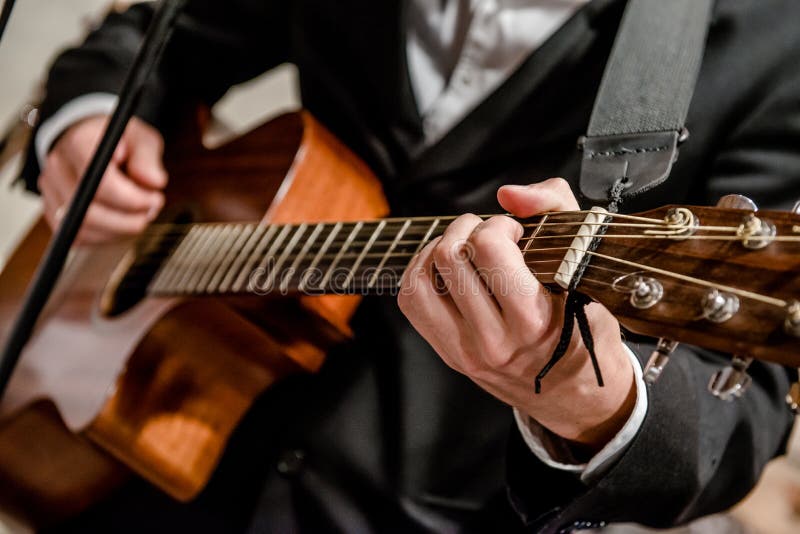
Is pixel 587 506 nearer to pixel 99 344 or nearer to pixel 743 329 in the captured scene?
pixel 743 329

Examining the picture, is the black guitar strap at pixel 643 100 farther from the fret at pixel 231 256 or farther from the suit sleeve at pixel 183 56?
the suit sleeve at pixel 183 56

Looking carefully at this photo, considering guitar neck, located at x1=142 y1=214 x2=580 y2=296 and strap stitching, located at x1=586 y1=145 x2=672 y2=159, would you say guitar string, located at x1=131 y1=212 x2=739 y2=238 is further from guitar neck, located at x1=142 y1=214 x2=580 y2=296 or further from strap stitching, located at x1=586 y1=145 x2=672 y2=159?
strap stitching, located at x1=586 y1=145 x2=672 y2=159

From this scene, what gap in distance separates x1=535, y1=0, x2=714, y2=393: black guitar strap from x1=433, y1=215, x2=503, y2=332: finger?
0.05 meters

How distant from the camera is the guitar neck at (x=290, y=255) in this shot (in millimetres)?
563

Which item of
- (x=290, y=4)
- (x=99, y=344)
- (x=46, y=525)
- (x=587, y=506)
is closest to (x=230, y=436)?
(x=99, y=344)

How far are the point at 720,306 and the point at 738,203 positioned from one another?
7 cm

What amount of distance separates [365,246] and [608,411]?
0.83 feet

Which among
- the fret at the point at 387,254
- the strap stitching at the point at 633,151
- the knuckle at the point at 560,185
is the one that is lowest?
the fret at the point at 387,254

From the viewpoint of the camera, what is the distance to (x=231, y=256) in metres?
0.76

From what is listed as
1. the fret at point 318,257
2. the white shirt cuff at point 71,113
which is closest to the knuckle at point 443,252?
the fret at point 318,257

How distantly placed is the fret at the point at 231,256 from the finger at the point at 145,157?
0.28m

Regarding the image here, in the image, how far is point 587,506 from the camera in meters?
0.55

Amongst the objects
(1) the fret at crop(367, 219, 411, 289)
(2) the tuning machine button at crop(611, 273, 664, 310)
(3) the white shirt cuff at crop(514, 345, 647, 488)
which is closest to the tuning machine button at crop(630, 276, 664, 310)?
(2) the tuning machine button at crop(611, 273, 664, 310)

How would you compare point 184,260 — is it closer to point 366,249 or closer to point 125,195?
point 125,195
